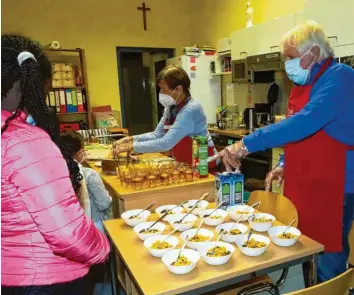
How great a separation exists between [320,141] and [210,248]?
707 mm

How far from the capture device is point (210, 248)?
1.18m

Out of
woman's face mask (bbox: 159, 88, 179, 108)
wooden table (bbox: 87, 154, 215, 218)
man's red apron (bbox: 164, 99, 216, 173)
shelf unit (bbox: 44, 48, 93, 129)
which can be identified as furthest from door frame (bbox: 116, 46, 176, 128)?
wooden table (bbox: 87, 154, 215, 218)

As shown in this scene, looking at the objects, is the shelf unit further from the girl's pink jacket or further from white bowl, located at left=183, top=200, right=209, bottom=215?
the girl's pink jacket

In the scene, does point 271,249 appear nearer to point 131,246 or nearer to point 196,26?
point 131,246

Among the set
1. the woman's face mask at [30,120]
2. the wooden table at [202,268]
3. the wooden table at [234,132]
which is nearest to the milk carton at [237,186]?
the wooden table at [202,268]

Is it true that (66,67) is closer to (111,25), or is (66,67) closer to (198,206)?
(111,25)

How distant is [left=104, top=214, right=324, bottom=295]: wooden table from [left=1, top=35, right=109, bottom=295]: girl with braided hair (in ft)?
0.65

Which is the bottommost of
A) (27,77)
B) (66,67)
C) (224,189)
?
(224,189)

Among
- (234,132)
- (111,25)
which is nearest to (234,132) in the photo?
(234,132)

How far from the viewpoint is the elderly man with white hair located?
4.49 ft

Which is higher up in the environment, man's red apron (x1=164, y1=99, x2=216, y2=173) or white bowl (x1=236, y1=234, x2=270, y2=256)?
man's red apron (x1=164, y1=99, x2=216, y2=173)

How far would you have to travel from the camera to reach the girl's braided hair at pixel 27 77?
841mm

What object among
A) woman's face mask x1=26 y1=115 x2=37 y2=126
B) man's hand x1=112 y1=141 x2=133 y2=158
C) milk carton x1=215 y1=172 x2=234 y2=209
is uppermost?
woman's face mask x1=26 y1=115 x2=37 y2=126

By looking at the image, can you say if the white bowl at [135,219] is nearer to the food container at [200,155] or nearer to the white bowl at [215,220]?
the white bowl at [215,220]
